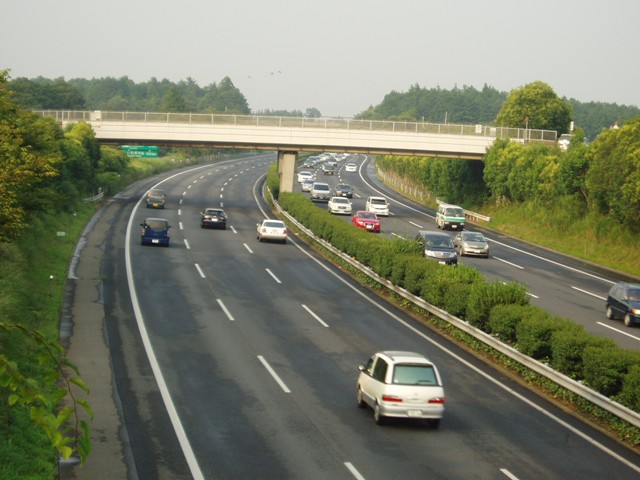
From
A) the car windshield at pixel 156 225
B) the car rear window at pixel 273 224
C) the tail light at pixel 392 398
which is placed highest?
the tail light at pixel 392 398

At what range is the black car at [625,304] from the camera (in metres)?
34.8

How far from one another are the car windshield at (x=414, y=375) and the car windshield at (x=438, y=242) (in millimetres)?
28519

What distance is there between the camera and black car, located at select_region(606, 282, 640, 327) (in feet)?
114

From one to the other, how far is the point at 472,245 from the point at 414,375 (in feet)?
116

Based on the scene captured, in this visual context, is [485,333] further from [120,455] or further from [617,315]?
[120,455]

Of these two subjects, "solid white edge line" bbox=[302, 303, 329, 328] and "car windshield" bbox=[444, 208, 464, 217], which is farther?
"car windshield" bbox=[444, 208, 464, 217]

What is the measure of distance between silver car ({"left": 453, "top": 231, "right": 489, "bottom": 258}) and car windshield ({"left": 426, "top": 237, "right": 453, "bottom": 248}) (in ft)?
17.4

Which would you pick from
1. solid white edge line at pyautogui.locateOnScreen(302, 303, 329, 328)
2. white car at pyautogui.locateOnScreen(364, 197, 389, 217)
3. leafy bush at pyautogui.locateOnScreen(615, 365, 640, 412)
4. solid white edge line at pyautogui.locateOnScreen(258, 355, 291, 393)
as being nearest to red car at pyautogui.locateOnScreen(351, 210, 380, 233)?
white car at pyautogui.locateOnScreen(364, 197, 389, 217)

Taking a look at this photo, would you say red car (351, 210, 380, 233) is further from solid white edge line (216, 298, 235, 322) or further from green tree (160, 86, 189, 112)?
green tree (160, 86, 189, 112)

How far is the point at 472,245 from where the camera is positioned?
5406cm

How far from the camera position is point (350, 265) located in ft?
148

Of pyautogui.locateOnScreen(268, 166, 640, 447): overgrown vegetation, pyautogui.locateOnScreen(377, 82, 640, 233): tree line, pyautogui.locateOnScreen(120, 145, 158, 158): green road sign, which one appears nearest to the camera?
pyautogui.locateOnScreen(268, 166, 640, 447): overgrown vegetation

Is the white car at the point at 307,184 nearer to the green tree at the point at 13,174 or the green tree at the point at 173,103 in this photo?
the green tree at the point at 13,174

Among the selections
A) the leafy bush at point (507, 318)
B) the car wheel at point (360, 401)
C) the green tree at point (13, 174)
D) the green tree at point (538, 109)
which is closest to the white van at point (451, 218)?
the green tree at point (538, 109)
